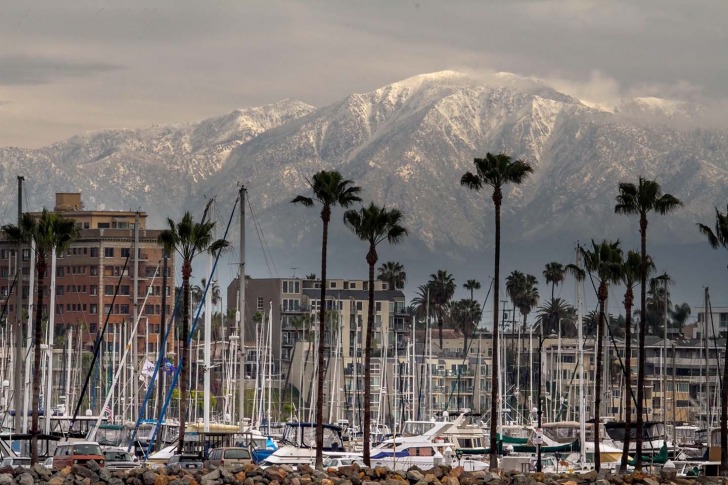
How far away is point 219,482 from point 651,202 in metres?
39.3

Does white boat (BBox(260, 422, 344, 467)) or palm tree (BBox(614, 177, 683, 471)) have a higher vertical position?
palm tree (BBox(614, 177, 683, 471))

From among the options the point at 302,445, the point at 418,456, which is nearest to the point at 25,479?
the point at 418,456

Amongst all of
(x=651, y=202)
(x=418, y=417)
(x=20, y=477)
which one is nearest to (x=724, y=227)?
(x=651, y=202)

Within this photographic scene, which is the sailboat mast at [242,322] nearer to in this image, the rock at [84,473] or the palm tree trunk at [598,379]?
the palm tree trunk at [598,379]

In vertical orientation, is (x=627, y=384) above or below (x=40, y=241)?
below

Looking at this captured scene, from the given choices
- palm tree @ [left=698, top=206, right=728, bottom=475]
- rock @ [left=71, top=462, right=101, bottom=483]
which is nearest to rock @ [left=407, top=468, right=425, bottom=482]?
rock @ [left=71, top=462, right=101, bottom=483]

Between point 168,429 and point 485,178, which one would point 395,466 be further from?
point 168,429

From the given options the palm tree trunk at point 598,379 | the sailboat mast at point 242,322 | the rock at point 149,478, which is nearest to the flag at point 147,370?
the sailboat mast at point 242,322

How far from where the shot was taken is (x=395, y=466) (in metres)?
87.5

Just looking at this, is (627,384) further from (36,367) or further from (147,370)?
(147,370)

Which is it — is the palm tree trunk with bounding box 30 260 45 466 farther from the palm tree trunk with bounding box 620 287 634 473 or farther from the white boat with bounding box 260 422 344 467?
the palm tree trunk with bounding box 620 287 634 473

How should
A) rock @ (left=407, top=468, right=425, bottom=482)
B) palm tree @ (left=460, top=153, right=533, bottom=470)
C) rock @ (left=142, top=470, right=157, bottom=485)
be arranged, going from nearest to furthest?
1. rock @ (left=142, top=470, right=157, bottom=485)
2. rock @ (left=407, top=468, right=425, bottom=482)
3. palm tree @ (left=460, top=153, right=533, bottom=470)

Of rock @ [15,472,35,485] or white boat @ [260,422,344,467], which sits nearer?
rock @ [15,472,35,485]

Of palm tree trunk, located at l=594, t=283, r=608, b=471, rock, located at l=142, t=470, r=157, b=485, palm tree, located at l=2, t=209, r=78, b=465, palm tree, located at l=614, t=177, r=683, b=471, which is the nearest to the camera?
rock, located at l=142, t=470, r=157, b=485
